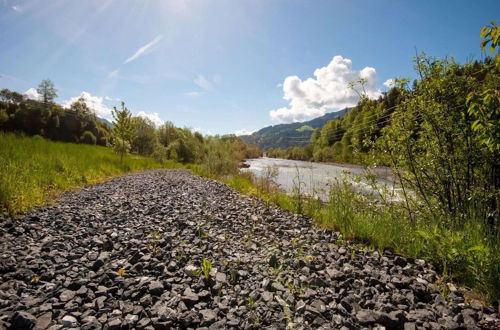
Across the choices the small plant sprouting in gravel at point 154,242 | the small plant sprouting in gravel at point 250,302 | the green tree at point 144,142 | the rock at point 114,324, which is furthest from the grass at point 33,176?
the green tree at point 144,142

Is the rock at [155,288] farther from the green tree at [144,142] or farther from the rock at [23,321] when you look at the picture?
the green tree at [144,142]

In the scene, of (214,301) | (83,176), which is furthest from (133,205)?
(83,176)

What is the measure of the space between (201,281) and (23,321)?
1.60 metres

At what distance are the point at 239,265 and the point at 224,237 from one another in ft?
3.78

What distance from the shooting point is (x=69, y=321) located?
1.97m

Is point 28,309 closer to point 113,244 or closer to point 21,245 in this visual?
point 113,244

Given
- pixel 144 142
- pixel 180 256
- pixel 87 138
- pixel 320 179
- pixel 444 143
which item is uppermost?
pixel 87 138

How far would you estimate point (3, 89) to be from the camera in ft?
210

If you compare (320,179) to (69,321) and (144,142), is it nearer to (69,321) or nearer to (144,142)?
(69,321)

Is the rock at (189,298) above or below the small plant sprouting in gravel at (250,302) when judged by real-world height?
above

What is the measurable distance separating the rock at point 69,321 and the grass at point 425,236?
3835 millimetres

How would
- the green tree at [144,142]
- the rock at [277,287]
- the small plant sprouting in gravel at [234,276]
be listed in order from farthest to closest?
1. the green tree at [144,142]
2. the small plant sprouting in gravel at [234,276]
3. the rock at [277,287]

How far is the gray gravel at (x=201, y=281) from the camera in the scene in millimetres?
2127

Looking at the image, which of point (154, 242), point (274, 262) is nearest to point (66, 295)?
point (154, 242)
